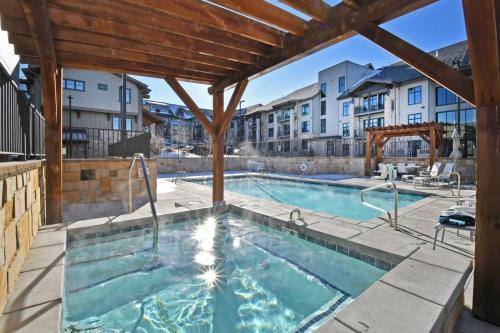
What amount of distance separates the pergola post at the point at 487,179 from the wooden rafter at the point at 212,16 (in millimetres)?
2477

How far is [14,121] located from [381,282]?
4.39m

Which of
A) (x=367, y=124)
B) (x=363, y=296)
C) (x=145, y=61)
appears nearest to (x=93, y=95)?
(x=145, y=61)

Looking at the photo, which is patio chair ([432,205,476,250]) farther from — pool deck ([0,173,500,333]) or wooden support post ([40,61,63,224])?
wooden support post ([40,61,63,224])

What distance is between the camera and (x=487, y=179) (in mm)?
1955

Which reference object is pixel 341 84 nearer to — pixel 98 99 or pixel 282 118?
pixel 282 118

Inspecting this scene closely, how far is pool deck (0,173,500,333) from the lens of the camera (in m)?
1.69

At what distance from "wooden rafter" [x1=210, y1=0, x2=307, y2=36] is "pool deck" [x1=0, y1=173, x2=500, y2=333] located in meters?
3.05

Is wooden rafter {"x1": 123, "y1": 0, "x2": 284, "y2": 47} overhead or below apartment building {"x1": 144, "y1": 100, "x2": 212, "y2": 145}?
below

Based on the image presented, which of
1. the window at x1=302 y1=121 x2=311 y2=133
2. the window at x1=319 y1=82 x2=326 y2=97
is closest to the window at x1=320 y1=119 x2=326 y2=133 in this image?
the window at x1=302 y1=121 x2=311 y2=133

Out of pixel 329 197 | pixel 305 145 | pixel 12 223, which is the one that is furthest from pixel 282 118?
pixel 12 223

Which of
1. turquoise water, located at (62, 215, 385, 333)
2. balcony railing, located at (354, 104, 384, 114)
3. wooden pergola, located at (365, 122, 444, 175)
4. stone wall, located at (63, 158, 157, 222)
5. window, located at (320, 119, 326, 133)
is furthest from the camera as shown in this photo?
window, located at (320, 119, 326, 133)

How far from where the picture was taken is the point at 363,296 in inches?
77.5

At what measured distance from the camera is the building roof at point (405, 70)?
61.7ft

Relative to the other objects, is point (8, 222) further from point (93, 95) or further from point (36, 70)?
point (93, 95)
